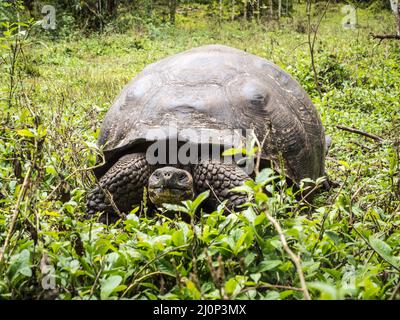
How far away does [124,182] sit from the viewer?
275cm

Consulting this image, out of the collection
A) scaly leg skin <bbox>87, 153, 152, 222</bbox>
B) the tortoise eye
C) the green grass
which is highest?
the green grass

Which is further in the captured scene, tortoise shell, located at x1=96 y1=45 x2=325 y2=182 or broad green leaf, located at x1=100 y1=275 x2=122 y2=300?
tortoise shell, located at x1=96 y1=45 x2=325 y2=182

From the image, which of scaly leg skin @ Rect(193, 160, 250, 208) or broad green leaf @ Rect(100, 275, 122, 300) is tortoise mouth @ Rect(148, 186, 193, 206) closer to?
scaly leg skin @ Rect(193, 160, 250, 208)

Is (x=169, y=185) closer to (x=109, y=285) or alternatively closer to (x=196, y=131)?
(x=196, y=131)

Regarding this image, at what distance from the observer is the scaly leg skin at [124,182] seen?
8.84ft

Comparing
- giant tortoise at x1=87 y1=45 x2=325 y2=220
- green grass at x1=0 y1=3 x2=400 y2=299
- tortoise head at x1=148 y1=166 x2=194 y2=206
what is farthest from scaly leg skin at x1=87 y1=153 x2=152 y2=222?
tortoise head at x1=148 y1=166 x2=194 y2=206

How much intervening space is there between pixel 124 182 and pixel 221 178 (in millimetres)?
555

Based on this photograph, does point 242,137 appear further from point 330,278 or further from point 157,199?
point 330,278

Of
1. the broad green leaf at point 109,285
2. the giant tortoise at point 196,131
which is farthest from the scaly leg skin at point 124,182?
the broad green leaf at point 109,285

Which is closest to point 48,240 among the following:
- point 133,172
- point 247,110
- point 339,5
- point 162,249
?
point 162,249

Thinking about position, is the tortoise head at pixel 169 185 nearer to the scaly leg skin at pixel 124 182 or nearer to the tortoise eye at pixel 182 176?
the tortoise eye at pixel 182 176

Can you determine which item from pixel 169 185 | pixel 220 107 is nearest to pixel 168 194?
pixel 169 185

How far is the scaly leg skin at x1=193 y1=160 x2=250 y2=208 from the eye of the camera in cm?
256

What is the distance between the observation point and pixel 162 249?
160cm
